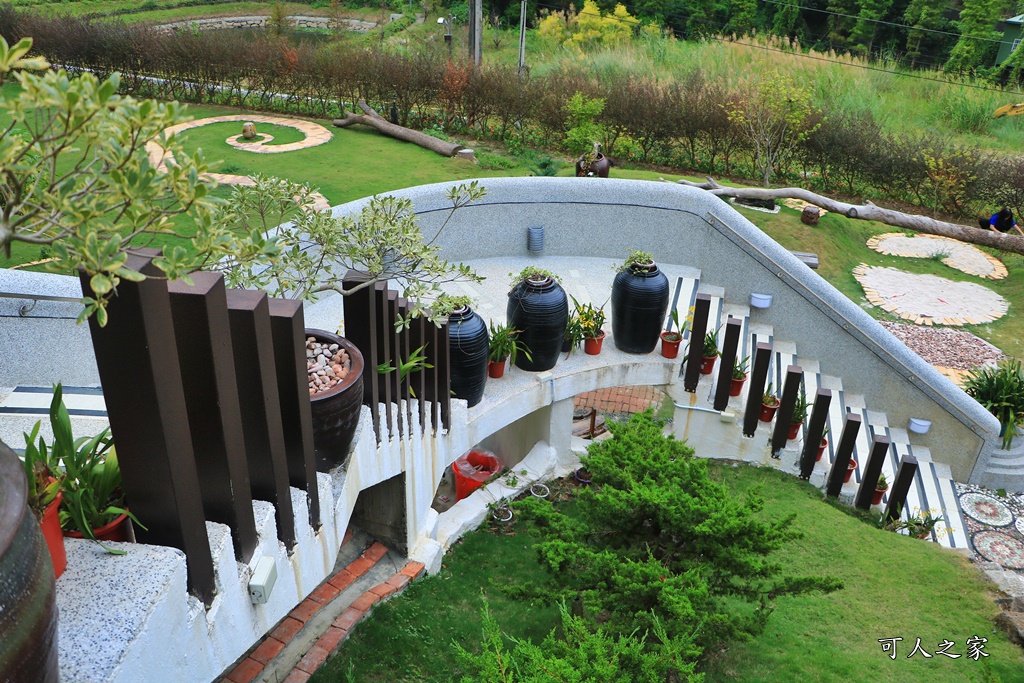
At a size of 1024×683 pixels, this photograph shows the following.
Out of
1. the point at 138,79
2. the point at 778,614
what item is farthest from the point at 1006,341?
Result: the point at 138,79

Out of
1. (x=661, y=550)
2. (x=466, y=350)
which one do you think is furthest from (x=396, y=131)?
(x=661, y=550)

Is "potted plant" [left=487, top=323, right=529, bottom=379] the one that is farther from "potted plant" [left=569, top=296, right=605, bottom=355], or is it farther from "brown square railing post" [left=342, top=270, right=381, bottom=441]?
"brown square railing post" [left=342, top=270, right=381, bottom=441]

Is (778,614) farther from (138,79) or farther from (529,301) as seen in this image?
(138,79)

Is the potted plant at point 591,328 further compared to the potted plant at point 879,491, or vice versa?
the potted plant at point 591,328

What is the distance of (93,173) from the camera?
246 centimetres

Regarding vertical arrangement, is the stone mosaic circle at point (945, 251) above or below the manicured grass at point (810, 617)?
above

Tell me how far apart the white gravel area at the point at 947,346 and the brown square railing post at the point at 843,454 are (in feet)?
9.79

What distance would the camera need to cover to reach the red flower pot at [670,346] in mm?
8258

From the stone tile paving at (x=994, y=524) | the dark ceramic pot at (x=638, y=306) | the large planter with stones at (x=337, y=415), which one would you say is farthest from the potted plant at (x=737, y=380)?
the large planter with stones at (x=337, y=415)

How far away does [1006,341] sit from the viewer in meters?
10.7

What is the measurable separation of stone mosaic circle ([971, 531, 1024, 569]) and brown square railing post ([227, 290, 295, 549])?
23.5 feet

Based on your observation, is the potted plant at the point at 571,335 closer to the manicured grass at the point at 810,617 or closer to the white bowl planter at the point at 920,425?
the manicured grass at the point at 810,617

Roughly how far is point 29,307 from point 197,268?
348cm

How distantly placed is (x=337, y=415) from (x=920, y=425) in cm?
725
